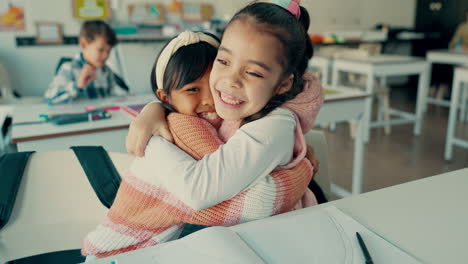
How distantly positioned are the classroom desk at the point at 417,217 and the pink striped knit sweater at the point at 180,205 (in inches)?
1.6

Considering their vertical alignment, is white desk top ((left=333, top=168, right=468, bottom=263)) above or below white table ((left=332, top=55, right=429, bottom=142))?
above

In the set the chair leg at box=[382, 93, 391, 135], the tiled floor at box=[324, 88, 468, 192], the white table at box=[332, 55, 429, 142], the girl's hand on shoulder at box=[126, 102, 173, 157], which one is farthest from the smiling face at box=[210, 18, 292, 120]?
the chair leg at box=[382, 93, 391, 135]

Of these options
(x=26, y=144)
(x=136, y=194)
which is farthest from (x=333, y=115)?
(x=136, y=194)

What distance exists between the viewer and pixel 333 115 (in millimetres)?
2357

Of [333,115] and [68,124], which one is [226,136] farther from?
[333,115]

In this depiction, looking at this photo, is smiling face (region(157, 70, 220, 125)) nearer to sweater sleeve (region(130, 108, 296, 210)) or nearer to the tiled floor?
sweater sleeve (region(130, 108, 296, 210))

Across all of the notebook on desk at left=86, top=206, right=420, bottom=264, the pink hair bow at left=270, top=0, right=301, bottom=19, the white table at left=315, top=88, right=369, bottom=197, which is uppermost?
the pink hair bow at left=270, top=0, right=301, bottom=19

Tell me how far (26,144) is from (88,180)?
0.67 metres

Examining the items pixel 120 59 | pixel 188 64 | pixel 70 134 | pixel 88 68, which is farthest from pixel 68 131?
pixel 120 59

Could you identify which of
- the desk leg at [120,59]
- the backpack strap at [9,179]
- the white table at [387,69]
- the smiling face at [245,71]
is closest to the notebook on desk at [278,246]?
the smiling face at [245,71]

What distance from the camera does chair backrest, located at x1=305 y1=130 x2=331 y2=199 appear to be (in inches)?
53.4

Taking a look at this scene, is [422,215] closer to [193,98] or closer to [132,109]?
[193,98]

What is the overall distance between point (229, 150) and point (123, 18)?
15.2 ft

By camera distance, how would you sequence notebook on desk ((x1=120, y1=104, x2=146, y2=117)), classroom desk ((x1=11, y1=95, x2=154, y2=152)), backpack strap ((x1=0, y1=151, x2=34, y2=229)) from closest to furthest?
backpack strap ((x1=0, y1=151, x2=34, y2=229)) < classroom desk ((x1=11, y1=95, x2=154, y2=152)) < notebook on desk ((x1=120, y1=104, x2=146, y2=117))
